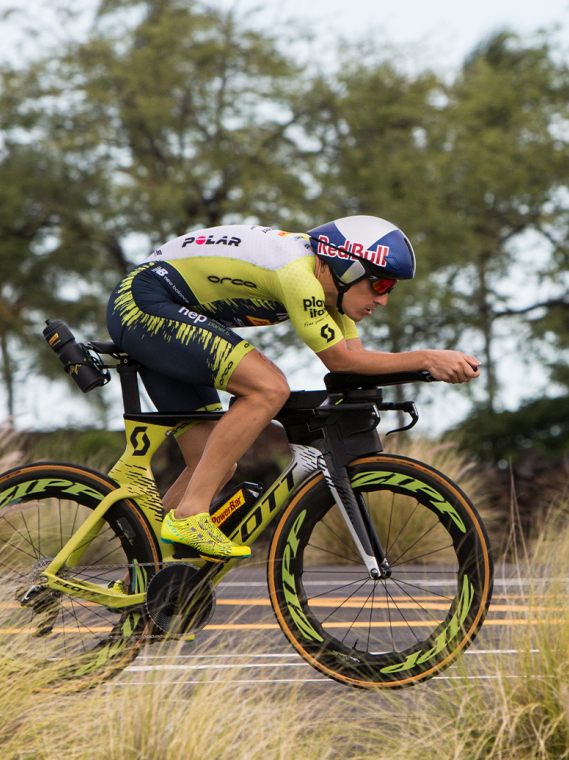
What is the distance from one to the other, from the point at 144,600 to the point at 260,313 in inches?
52.4

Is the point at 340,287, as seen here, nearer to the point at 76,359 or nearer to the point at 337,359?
the point at 337,359

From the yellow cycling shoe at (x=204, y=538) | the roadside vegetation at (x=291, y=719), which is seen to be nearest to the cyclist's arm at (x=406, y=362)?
the yellow cycling shoe at (x=204, y=538)

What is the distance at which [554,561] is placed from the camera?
421 centimetres

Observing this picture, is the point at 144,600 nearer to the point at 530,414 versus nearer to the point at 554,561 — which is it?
the point at 554,561

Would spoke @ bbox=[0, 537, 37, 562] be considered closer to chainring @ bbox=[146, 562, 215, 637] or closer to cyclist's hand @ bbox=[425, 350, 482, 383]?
chainring @ bbox=[146, 562, 215, 637]

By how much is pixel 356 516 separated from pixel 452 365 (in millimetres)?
778

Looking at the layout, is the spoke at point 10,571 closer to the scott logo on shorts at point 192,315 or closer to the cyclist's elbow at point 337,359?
the scott logo on shorts at point 192,315

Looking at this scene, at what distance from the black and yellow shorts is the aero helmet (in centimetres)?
50

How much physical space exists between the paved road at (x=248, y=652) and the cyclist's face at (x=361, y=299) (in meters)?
1.25

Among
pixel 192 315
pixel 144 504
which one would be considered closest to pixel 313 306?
pixel 192 315

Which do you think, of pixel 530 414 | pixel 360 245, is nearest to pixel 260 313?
pixel 360 245

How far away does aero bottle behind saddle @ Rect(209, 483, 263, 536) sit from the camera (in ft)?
12.7

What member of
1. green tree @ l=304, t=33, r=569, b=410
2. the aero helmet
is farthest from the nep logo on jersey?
green tree @ l=304, t=33, r=569, b=410

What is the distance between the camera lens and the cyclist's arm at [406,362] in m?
3.50
